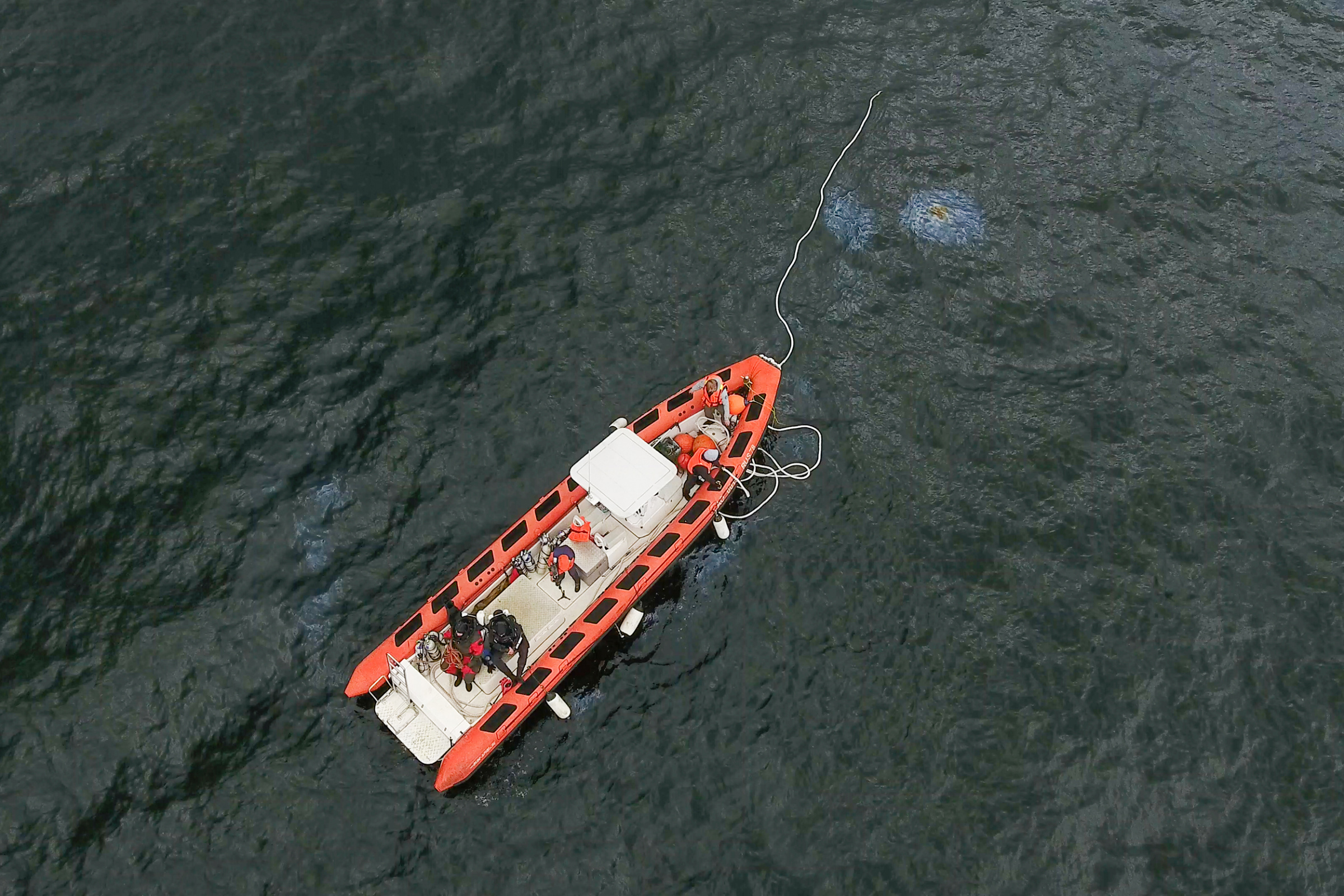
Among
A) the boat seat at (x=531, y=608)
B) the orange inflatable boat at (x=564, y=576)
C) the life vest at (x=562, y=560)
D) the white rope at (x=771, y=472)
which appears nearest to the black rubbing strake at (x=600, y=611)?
the orange inflatable boat at (x=564, y=576)

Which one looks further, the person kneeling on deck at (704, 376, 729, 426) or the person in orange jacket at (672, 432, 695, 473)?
the person kneeling on deck at (704, 376, 729, 426)

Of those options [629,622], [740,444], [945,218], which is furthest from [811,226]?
[629,622]

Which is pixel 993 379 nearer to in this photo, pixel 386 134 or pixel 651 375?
pixel 651 375

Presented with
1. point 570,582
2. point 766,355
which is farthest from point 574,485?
point 766,355

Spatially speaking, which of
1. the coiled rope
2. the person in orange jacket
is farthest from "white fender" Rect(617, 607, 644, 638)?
the person in orange jacket

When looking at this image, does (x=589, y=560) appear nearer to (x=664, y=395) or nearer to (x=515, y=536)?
(x=515, y=536)

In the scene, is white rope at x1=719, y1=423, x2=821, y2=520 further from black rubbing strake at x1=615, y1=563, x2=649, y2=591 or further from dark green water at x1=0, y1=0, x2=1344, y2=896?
black rubbing strake at x1=615, y1=563, x2=649, y2=591
